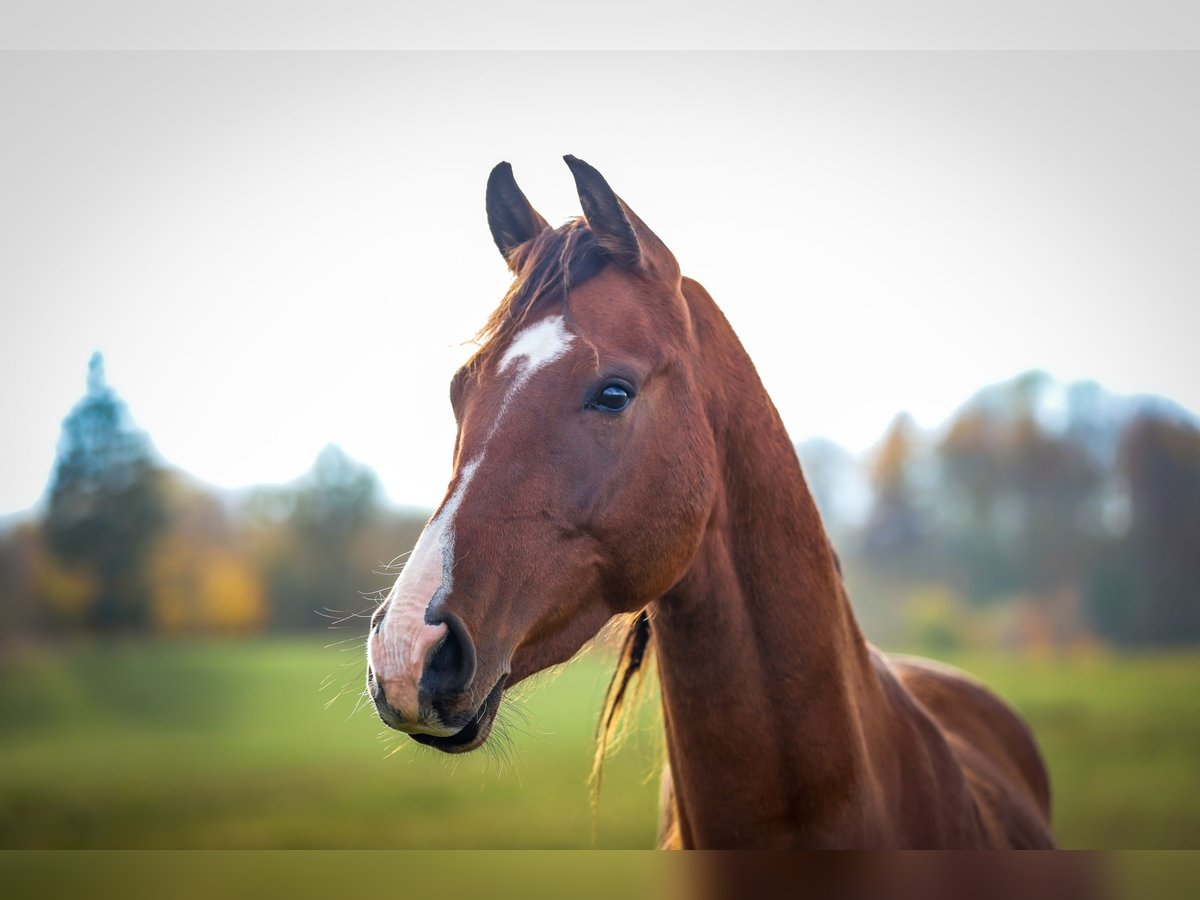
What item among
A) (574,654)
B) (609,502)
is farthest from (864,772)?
(609,502)

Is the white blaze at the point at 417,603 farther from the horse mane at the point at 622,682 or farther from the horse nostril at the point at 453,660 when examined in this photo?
the horse mane at the point at 622,682

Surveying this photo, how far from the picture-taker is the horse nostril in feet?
2.94

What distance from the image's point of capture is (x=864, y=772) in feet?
4.13

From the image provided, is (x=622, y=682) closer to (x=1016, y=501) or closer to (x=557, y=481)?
(x=557, y=481)

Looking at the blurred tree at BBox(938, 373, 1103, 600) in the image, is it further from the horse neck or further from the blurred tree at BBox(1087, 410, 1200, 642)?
the horse neck

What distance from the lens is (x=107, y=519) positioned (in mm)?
4152

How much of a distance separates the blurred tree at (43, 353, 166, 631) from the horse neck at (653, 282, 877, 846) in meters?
3.32

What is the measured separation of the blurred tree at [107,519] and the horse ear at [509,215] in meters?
2.94

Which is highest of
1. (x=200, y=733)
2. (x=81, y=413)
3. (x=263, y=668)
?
(x=81, y=413)

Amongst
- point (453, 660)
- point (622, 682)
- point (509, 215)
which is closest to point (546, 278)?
point (509, 215)

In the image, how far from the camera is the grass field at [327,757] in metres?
3.62

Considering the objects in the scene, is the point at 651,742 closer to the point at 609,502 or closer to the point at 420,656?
the point at 609,502

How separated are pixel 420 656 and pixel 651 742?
0.98 metres

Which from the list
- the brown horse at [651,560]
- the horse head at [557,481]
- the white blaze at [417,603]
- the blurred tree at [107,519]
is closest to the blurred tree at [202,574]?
the blurred tree at [107,519]
